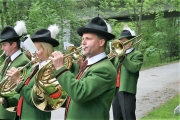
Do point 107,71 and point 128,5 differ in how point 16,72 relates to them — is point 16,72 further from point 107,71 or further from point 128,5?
point 128,5

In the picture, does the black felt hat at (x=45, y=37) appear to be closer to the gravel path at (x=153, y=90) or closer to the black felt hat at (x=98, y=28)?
the black felt hat at (x=98, y=28)

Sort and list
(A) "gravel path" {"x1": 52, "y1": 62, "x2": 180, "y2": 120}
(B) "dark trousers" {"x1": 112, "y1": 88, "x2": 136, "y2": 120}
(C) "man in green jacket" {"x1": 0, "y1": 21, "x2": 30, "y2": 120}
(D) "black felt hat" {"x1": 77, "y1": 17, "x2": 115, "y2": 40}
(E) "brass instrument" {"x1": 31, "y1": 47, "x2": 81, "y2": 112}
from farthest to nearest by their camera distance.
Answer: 1. (A) "gravel path" {"x1": 52, "y1": 62, "x2": 180, "y2": 120}
2. (B) "dark trousers" {"x1": 112, "y1": 88, "x2": 136, "y2": 120}
3. (C) "man in green jacket" {"x1": 0, "y1": 21, "x2": 30, "y2": 120}
4. (E) "brass instrument" {"x1": 31, "y1": 47, "x2": 81, "y2": 112}
5. (D) "black felt hat" {"x1": 77, "y1": 17, "x2": 115, "y2": 40}

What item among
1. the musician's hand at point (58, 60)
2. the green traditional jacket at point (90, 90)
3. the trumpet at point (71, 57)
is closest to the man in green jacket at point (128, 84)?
the trumpet at point (71, 57)

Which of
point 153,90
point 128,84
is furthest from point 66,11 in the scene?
point 128,84

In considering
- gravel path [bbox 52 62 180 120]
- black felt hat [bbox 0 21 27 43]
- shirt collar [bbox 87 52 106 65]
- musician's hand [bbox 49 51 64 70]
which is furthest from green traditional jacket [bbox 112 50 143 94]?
musician's hand [bbox 49 51 64 70]

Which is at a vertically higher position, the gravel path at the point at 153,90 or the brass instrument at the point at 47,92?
the brass instrument at the point at 47,92

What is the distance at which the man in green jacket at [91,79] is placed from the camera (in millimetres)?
3259

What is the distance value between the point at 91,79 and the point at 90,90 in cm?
11

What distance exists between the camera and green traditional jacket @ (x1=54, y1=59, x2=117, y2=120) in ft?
10.7

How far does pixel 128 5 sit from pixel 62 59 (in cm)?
1262

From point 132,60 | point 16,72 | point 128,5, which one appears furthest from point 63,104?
point 128,5

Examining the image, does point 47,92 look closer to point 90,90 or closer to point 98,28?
point 90,90

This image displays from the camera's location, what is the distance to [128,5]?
15.6 meters

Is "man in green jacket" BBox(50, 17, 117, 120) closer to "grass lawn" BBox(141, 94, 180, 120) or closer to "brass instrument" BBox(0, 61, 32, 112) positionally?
"brass instrument" BBox(0, 61, 32, 112)
